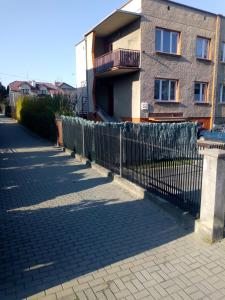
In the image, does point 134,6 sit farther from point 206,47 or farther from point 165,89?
point 206,47

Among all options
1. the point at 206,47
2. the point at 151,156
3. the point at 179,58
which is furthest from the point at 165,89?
the point at 151,156

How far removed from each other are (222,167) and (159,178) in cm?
227

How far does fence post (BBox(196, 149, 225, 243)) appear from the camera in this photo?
12.7ft

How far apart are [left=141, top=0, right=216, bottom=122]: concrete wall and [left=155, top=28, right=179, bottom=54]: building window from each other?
347 mm

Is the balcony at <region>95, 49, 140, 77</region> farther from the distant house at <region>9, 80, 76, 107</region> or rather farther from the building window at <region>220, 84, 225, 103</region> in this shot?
the distant house at <region>9, 80, 76, 107</region>

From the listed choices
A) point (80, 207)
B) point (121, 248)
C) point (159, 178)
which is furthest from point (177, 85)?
point (121, 248)

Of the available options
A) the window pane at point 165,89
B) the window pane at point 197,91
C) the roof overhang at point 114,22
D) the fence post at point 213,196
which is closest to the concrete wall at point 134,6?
the roof overhang at point 114,22

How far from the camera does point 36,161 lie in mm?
10781

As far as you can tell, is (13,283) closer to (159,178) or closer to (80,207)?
(80,207)

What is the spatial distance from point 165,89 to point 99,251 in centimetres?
1414

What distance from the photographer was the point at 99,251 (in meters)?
3.86

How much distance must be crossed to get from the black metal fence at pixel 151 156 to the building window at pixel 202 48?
7923 mm

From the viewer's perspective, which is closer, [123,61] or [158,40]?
[123,61]

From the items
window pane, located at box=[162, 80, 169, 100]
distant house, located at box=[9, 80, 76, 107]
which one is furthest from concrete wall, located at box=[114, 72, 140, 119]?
distant house, located at box=[9, 80, 76, 107]
